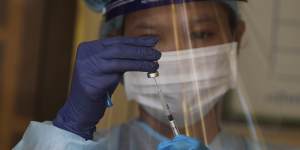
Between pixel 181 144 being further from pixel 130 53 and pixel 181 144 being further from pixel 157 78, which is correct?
pixel 157 78

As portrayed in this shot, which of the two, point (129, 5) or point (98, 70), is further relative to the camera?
point (129, 5)

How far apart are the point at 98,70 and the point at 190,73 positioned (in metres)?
0.25

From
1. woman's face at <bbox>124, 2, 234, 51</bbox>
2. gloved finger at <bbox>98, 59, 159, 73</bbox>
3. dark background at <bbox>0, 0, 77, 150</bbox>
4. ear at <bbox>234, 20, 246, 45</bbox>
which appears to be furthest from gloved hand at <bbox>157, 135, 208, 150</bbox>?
dark background at <bbox>0, 0, 77, 150</bbox>

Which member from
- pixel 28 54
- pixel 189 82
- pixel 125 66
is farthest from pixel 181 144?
pixel 28 54

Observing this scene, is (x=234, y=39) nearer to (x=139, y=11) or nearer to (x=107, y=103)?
(x=139, y=11)

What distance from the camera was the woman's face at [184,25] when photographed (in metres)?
1.06

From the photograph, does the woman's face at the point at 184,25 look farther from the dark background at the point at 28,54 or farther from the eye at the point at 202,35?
the dark background at the point at 28,54

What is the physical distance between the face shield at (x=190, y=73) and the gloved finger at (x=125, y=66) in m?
0.18

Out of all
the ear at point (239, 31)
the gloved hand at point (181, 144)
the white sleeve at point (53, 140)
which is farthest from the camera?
the ear at point (239, 31)

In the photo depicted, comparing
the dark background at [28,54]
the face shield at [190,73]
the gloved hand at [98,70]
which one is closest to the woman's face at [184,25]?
the face shield at [190,73]

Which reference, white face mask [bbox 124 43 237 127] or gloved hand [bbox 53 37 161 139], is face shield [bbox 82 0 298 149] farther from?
gloved hand [bbox 53 37 161 139]

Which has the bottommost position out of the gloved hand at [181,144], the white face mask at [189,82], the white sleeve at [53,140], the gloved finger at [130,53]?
the white sleeve at [53,140]

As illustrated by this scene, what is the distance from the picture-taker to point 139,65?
86 centimetres

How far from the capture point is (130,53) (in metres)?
0.86
